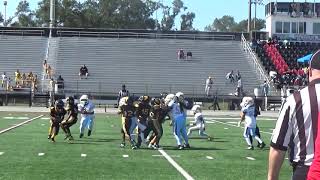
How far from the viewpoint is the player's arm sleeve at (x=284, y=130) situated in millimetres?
4430

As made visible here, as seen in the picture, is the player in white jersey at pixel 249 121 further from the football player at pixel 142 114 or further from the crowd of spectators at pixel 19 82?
the crowd of spectators at pixel 19 82

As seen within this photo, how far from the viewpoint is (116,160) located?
14297 mm

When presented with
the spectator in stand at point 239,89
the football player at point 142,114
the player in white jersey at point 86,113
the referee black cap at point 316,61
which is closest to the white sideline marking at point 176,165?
the football player at point 142,114

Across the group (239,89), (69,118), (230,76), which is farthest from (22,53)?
(69,118)

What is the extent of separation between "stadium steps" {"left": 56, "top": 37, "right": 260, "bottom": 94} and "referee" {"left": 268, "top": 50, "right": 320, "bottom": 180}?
4375 cm

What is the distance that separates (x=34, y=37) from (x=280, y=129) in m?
53.7

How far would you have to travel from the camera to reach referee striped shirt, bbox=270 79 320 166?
432 centimetres

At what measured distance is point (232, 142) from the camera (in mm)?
19891

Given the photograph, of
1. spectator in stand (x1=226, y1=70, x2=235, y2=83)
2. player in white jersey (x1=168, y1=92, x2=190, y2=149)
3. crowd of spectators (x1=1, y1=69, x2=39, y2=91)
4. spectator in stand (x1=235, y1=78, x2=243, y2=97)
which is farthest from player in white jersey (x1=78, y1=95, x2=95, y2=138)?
spectator in stand (x1=226, y1=70, x2=235, y2=83)

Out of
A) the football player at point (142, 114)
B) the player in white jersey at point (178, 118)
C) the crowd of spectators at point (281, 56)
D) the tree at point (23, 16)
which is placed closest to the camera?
the football player at point (142, 114)

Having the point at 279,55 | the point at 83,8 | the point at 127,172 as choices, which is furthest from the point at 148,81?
the point at 83,8

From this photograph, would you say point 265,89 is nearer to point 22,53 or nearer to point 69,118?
point 22,53

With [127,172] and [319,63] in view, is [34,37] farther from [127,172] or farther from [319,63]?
[319,63]

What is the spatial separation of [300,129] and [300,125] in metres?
0.03
